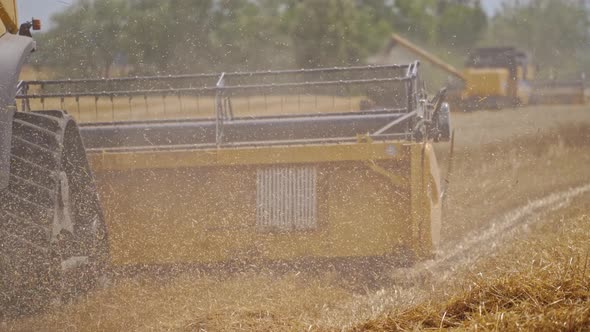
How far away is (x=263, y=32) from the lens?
13805 mm

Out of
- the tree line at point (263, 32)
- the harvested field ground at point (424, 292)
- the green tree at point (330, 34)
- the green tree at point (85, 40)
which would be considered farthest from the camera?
the green tree at point (330, 34)

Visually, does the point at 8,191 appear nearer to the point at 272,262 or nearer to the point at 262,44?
the point at 272,262

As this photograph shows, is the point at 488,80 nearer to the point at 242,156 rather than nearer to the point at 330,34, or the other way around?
the point at 330,34

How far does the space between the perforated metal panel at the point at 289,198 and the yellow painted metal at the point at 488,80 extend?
14.3 metres

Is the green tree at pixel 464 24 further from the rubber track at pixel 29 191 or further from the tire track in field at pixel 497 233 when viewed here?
the rubber track at pixel 29 191

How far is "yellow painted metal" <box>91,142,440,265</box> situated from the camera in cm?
707

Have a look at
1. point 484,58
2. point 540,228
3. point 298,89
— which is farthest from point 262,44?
point 484,58

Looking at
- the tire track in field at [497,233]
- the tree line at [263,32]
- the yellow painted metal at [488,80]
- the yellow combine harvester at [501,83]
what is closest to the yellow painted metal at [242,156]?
the tire track in field at [497,233]

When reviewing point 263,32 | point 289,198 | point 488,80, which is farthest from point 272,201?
point 488,80

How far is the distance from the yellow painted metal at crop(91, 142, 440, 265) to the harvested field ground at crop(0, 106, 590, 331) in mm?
211

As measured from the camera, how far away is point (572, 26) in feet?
62.7

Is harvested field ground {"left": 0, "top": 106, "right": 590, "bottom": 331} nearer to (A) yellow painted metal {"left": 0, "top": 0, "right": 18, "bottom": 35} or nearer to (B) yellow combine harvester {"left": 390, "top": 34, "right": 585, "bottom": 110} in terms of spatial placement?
(A) yellow painted metal {"left": 0, "top": 0, "right": 18, "bottom": 35}

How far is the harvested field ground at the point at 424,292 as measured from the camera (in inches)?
181

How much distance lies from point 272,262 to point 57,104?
291 cm
